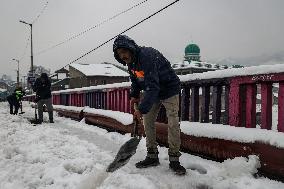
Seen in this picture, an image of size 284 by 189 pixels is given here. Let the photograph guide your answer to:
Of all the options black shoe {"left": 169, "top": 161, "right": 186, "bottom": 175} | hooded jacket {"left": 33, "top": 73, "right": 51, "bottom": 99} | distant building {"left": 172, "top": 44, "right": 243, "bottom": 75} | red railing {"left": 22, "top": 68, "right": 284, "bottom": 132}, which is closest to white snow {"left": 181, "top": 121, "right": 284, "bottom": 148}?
red railing {"left": 22, "top": 68, "right": 284, "bottom": 132}

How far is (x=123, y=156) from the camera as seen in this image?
3.99 m

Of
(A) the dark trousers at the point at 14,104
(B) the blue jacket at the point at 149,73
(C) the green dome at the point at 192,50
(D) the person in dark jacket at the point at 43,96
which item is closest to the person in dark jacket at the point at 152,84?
(B) the blue jacket at the point at 149,73

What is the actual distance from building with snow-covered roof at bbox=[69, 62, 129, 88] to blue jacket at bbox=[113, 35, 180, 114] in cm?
5199

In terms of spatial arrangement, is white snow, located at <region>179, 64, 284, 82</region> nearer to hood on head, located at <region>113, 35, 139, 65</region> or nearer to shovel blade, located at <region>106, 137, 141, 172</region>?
hood on head, located at <region>113, 35, 139, 65</region>

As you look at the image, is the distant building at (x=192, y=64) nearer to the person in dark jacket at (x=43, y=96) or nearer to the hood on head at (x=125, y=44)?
the person in dark jacket at (x=43, y=96)

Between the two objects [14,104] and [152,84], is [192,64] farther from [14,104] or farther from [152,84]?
[152,84]

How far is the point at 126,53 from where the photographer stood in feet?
12.8

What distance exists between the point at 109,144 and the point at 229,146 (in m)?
2.78

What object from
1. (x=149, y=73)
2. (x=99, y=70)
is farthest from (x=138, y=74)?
(x=99, y=70)

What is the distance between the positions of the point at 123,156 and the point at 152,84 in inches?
38.0

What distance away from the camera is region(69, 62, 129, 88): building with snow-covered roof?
5617 centimetres

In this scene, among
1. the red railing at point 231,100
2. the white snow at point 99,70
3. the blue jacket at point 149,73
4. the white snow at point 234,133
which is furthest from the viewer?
the white snow at point 99,70

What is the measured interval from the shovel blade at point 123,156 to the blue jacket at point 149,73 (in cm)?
57

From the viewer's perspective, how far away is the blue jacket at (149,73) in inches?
147
